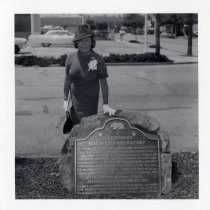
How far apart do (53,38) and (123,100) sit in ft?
3.95

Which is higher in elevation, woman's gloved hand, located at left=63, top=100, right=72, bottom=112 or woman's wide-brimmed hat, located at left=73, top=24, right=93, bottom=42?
woman's wide-brimmed hat, located at left=73, top=24, right=93, bottom=42

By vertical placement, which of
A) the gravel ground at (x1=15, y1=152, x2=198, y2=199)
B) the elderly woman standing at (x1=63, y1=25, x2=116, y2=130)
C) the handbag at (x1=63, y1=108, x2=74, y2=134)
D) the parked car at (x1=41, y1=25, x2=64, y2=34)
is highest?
the parked car at (x1=41, y1=25, x2=64, y2=34)

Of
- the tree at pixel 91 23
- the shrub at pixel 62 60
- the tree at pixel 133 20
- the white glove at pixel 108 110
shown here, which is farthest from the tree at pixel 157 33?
the shrub at pixel 62 60

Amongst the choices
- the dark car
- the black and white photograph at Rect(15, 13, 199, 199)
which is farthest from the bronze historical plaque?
the dark car

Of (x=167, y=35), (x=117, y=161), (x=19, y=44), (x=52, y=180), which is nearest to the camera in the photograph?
(x=117, y=161)

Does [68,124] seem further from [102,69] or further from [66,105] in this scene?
[102,69]

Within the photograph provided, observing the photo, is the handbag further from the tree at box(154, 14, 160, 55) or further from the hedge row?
the tree at box(154, 14, 160, 55)

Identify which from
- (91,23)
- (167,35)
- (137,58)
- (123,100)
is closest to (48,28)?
(91,23)

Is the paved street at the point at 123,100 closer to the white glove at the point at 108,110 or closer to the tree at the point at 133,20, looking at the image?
the white glove at the point at 108,110

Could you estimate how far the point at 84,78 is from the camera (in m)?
5.79

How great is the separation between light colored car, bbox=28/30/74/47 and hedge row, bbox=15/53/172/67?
0.19m

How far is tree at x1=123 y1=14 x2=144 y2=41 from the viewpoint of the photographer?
6082mm

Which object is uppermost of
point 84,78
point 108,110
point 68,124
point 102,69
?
point 102,69
